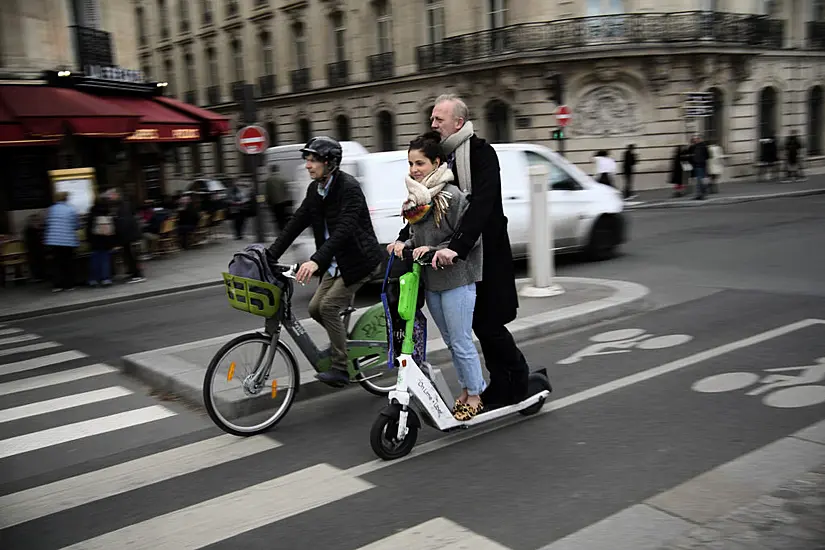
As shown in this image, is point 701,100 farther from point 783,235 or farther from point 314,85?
point 314,85

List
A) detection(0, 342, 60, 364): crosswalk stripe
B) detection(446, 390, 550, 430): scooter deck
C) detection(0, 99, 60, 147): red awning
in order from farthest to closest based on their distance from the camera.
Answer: detection(0, 99, 60, 147): red awning
detection(0, 342, 60, 364): crosswalk stripe
detection(446, 390, 550, 430): scooter deck

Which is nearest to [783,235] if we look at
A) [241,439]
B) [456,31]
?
[241,439]

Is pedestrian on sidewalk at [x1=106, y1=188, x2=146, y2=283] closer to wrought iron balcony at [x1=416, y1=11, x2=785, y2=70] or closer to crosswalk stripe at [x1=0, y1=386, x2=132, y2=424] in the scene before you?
crosswalk stripe at [x1=0, y1=386, x2=132, y2=424]

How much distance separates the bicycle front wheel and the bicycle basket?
23cm

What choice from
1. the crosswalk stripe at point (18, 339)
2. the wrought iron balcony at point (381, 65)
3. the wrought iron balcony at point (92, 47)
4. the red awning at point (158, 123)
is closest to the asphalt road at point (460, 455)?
the crosswalk stripe at point (18, 339)

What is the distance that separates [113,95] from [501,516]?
1679 centimetres

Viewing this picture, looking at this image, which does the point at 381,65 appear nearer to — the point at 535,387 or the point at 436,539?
the point at 535,387

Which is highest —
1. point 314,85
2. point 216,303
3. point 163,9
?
point 163,9

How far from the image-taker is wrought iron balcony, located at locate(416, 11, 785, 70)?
26297mm

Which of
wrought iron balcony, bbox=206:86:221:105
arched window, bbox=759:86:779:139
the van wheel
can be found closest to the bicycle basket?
the van wheel

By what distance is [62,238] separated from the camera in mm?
12219

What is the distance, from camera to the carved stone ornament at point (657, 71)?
26266mm

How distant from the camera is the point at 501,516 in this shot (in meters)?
3.68

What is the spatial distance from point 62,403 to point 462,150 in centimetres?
394
